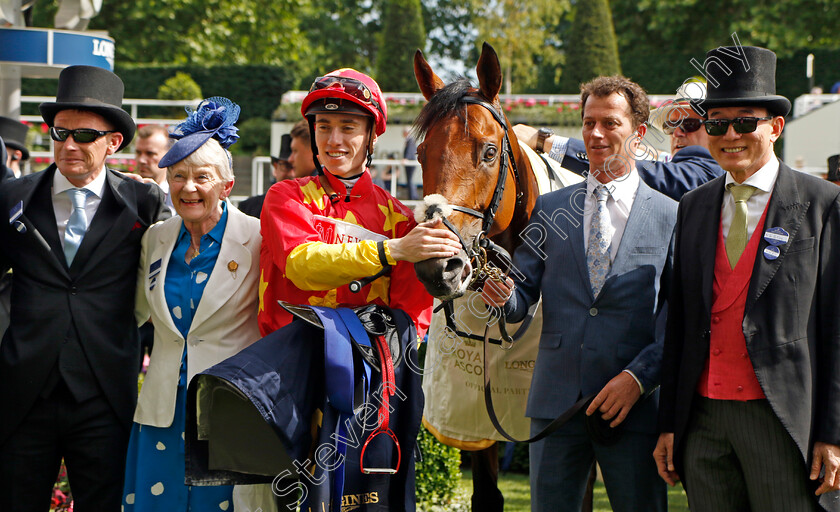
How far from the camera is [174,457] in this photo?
10.7ft

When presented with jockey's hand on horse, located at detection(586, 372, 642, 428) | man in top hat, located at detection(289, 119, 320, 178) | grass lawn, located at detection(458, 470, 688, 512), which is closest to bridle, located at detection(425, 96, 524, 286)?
jockey's hand on horse, located at detection(586, 372, 642, 428)

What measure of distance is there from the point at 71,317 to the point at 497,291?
1.72m

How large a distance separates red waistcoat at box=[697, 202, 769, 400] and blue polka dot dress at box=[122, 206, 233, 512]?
6.05 ft

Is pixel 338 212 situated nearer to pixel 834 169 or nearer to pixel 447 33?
pixel 834 169

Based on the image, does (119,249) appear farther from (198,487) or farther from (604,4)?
(604,4)

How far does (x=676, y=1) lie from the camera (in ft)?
83.5

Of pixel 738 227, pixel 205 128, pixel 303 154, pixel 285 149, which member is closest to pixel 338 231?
pixel 205 128

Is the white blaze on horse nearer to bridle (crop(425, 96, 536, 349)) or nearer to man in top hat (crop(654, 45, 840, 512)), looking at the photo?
bridle (crop(425, 96, 536, 349))

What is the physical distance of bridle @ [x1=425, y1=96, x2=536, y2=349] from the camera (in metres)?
3.08

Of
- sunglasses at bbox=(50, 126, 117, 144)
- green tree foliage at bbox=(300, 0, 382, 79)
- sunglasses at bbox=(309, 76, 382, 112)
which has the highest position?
green tree foliage at bbox=(300, 0, 382, 79)

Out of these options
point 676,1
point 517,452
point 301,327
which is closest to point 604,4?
point 676,1

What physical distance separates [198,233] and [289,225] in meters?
0.59

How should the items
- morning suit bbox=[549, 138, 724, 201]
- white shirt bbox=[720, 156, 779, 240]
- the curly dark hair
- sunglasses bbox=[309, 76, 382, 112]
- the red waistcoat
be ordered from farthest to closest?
morning suit bbox=[549, 138, 724, 201] → the curly dark hair → sunglasses bbox=[309, 76, 382, 112] → white shirt bbox=[720, 156, 779, 240] → the red waistcoat

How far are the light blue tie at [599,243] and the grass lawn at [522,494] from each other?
3198 millimetres
